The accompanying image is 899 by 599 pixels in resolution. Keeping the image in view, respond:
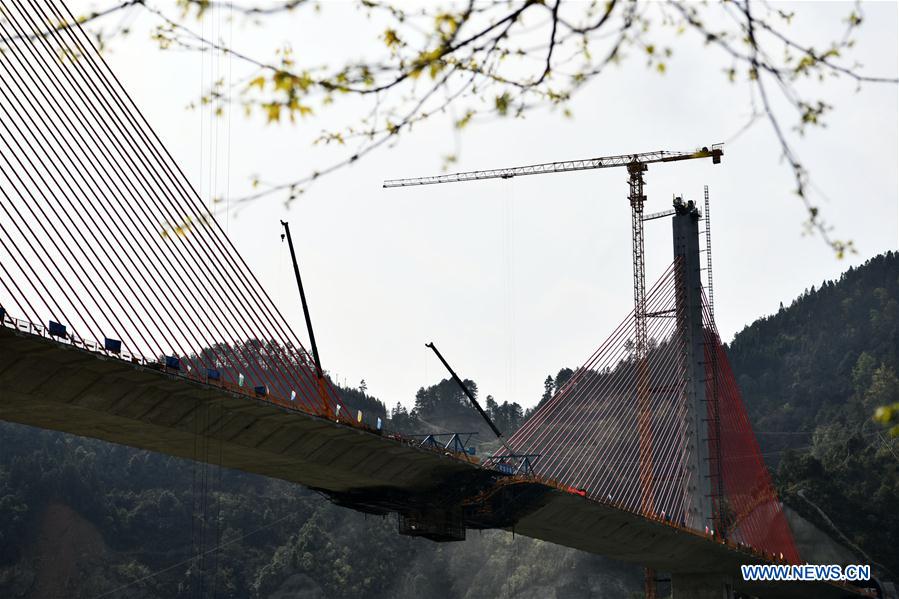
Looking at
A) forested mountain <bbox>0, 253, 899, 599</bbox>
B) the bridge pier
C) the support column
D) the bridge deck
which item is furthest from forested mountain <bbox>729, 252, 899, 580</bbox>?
the bridge deck

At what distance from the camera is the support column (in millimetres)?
82500

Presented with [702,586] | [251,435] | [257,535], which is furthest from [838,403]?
[251,435]

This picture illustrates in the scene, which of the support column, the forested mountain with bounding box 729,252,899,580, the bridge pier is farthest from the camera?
the forested mountain with bounding box 729,252,899,580

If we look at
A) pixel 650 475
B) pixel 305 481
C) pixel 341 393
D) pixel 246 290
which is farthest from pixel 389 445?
pixel 341 393

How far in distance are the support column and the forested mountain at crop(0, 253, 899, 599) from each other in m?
46.4

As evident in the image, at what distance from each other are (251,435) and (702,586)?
47.5 meters

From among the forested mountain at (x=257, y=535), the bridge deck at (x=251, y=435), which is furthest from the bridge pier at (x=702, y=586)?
the forested mountain at (x=257, y=535)

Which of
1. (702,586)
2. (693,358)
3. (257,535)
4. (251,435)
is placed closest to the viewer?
(251,435)

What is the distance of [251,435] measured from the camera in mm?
54031

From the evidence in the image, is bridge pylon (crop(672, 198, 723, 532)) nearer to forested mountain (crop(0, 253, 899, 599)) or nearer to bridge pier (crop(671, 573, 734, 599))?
bridge pier (crop(671, 573, 734, 599))

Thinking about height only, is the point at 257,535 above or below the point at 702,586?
above

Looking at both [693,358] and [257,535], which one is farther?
[257,535]

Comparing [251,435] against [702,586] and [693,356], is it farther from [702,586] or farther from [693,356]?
[702,586]

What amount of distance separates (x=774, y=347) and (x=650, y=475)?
120 meters
